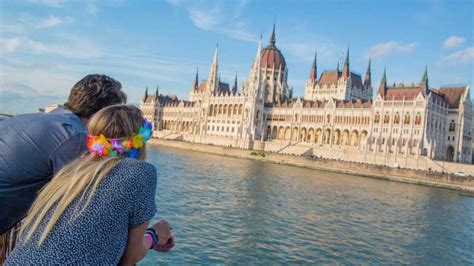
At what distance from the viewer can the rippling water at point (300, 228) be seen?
495 inches

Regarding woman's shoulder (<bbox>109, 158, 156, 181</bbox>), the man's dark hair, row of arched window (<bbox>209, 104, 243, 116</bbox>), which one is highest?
row of arched window (<bbox>209, 104, 243, 116</bbox>)

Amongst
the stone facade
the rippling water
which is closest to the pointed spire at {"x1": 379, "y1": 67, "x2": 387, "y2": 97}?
the stone facade

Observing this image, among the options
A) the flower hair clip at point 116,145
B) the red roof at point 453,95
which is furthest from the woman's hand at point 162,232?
the red roof at point 453,95

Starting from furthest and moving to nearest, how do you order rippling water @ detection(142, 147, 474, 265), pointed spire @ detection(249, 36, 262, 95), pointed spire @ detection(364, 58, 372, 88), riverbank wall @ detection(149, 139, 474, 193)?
1. pointed spire @ detection(364, 58, 372, 88)
2. pointed spire @ detection(249, 36, 262, 95)
3. riverbank wall @ detection(149, 139, 474, 193)
4. rippling water @ detection(142, 147, 474, 265)

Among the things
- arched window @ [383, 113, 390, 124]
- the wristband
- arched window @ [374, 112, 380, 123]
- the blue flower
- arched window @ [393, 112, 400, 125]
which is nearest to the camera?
the blue flower

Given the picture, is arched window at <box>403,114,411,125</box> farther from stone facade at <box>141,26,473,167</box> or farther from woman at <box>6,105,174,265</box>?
woman at <box>6,105,174,265</box>

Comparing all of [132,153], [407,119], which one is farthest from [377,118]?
[132,153]

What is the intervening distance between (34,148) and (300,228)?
14.9 meters

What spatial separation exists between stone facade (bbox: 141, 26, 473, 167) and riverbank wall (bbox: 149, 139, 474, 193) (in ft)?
26.7

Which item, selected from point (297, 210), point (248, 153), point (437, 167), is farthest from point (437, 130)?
point (297, 210)

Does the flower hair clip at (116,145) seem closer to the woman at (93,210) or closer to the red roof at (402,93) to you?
the woman at (93,210)

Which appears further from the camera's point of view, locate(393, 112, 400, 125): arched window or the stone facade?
locate(393, 112, 400, 125): arched window

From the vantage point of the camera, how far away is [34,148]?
2.59m

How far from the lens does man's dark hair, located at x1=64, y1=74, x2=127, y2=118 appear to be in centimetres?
308
